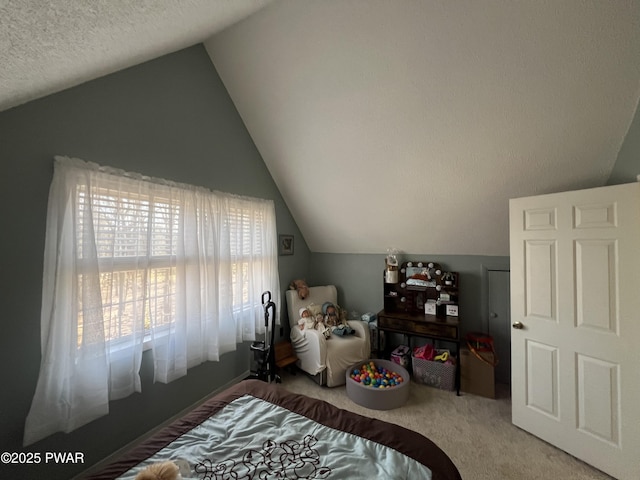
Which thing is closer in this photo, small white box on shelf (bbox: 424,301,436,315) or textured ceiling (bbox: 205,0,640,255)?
textured ceiling (bbox: 205,0,640,255)

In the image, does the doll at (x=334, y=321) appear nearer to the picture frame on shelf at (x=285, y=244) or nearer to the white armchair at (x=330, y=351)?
the white armchair at (x=330, y=351)

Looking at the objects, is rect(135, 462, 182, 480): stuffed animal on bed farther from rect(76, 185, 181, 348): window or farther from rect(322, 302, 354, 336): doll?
rect(322, 302, 354, 336): doll

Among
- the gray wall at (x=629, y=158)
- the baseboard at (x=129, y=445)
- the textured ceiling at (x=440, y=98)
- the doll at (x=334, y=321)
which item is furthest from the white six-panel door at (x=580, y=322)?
the baseboard at (x=129, y=445)

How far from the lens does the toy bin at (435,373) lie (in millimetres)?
2639

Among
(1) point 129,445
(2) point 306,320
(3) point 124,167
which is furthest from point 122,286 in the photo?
(2) point 306,320

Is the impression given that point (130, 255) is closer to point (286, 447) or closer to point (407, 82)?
point (286, 447)

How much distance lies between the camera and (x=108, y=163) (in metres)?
Result: 1.66

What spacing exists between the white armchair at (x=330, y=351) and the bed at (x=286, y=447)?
1284 millimetres

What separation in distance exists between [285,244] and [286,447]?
8.13 ft

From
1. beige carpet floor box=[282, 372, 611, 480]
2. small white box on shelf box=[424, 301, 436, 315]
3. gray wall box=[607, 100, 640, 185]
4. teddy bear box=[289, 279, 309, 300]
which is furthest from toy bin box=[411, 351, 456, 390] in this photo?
gray wall box=[607, 100, 640, 185]

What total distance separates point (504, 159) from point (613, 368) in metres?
1.62

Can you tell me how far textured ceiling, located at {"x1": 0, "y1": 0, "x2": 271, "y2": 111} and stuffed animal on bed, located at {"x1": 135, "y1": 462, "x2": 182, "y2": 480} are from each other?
140 cm

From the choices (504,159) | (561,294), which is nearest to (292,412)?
(561,294)

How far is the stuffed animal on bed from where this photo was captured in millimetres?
871
